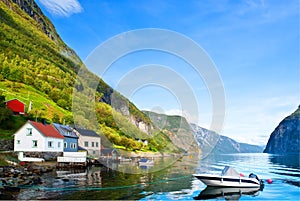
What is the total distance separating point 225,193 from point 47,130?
1938 inches

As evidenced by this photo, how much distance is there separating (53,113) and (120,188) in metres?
98.5

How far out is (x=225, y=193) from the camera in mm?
43656

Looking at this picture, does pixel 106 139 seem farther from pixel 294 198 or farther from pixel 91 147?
pixel 294 198

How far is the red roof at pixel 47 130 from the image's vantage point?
71.4 m

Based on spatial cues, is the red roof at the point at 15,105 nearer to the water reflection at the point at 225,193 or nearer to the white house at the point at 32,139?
the white house at the point at 32,139

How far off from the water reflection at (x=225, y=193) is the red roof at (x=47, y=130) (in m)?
43.4

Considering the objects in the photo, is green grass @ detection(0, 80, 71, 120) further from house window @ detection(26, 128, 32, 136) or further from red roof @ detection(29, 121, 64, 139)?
house window @ detection(26, 128, 32, 136)

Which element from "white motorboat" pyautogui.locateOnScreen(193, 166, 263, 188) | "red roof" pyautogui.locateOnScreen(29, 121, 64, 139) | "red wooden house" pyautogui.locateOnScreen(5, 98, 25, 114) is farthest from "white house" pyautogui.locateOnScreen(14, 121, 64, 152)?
"white motorboat" pyautogui.locateOnScreen(193, 166, 263, 188)

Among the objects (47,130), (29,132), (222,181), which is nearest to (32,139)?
(29,132)

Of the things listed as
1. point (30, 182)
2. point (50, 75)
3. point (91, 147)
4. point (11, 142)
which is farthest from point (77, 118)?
point (30, 182)

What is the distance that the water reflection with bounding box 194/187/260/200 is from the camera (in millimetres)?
41156

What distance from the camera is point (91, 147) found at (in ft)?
358

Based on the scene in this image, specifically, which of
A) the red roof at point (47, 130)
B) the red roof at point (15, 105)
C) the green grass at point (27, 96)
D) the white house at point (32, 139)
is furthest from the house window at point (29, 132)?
the green grass at point (27, 96)

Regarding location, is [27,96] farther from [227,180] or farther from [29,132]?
[227,180]
